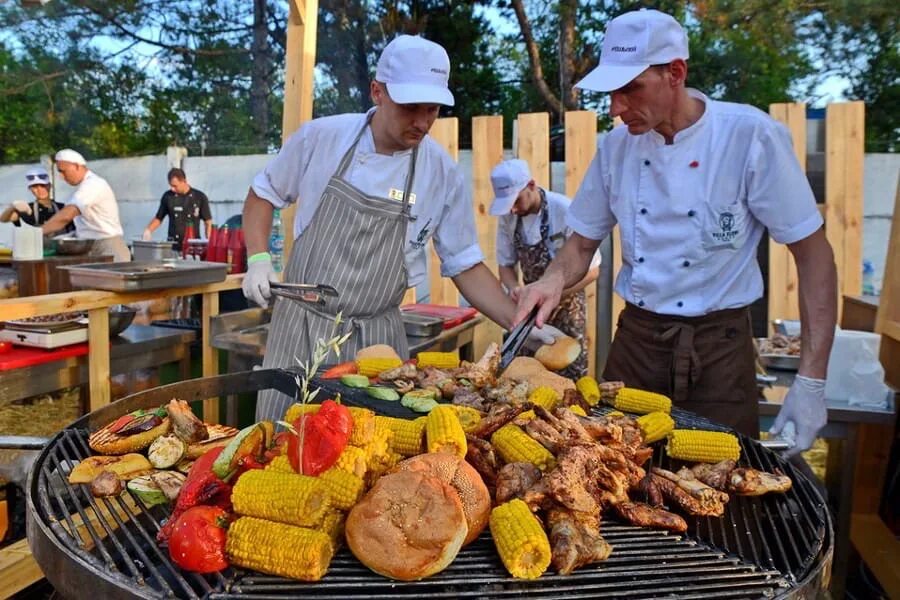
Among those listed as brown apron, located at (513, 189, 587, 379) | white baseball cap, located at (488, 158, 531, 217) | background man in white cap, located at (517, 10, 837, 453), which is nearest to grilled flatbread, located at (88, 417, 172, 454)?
background man in white cap, located at (517, 10, 837, 453)

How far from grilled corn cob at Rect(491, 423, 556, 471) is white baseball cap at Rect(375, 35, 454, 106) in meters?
1.80

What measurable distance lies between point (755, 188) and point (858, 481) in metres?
2.49

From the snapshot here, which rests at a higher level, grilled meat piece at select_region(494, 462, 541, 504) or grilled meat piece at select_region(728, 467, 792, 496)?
grilled meat piece at select_region(494, 462, 541, 504)

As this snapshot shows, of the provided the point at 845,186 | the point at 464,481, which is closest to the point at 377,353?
the point at 464,481

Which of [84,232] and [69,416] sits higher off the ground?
[84,232]

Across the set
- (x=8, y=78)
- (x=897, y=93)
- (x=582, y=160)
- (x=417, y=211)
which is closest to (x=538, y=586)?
(x=417, y=211)

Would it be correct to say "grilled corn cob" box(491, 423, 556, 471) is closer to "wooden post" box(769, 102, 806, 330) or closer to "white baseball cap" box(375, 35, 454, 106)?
"white baseball cap" box(375, 35, 454, 106)

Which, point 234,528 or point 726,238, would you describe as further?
point 726,238

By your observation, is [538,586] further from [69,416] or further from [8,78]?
[8,78]

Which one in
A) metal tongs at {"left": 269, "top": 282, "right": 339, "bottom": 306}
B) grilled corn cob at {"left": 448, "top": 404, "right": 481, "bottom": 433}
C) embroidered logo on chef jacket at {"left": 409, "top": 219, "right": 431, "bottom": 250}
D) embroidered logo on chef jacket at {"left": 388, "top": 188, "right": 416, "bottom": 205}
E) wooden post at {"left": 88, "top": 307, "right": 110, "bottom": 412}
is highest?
embroidered logo on chef jacket at {"left": 388, "top": 188, "right": 416, "bottom": 205}

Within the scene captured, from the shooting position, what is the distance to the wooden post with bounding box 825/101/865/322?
6352 mm

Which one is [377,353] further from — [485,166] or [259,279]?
[485,166]

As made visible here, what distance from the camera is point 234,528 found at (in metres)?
1.35

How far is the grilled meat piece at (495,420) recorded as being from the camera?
6.13 feet
